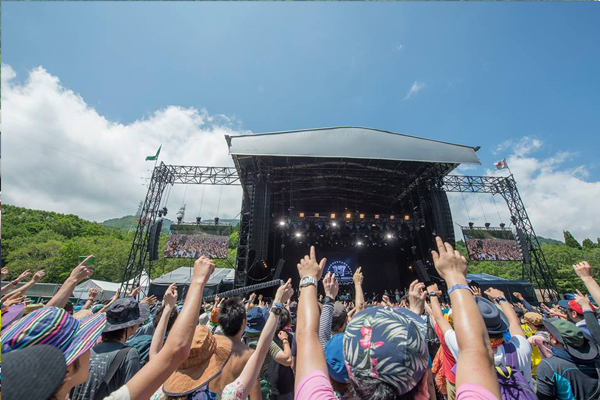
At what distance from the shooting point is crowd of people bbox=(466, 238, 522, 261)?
46.1ft

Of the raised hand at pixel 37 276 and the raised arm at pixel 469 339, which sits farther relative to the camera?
the raised hand at pixel 37 276

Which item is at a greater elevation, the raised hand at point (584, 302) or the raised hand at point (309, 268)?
the raised hand at point (309, 268)

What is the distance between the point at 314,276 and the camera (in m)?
1.58

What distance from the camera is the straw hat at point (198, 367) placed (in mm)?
1778

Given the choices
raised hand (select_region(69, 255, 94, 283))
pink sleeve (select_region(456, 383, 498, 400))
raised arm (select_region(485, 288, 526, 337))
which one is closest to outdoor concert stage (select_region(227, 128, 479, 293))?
raised arm (select_region(485, 288, 526, 337))

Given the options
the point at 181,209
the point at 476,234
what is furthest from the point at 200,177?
the point at 476,234

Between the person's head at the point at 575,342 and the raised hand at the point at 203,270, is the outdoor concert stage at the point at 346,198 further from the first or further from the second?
the raised hand at the point at 203,270

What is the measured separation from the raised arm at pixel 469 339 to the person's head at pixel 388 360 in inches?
6.7

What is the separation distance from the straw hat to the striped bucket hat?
2.17 ft

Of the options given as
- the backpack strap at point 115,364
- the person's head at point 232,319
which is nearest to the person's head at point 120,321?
the backpack strap at point 115,364

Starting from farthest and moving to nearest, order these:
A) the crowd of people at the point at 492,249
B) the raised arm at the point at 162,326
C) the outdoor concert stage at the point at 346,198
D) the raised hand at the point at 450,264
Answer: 1. the crowd of people at the point at 492,249
2. the outdoor concert stage at the point at 346,198
3. the raised arm at the point at 162,326
4. the raised hand at the point at 450,264

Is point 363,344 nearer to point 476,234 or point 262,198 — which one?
point 262,198

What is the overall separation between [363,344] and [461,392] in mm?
426

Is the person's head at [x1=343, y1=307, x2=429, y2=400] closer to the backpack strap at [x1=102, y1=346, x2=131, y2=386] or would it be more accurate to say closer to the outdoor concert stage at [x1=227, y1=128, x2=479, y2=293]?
the backpack strap at [x1=102, y1=346, x2=131, y2=386]
